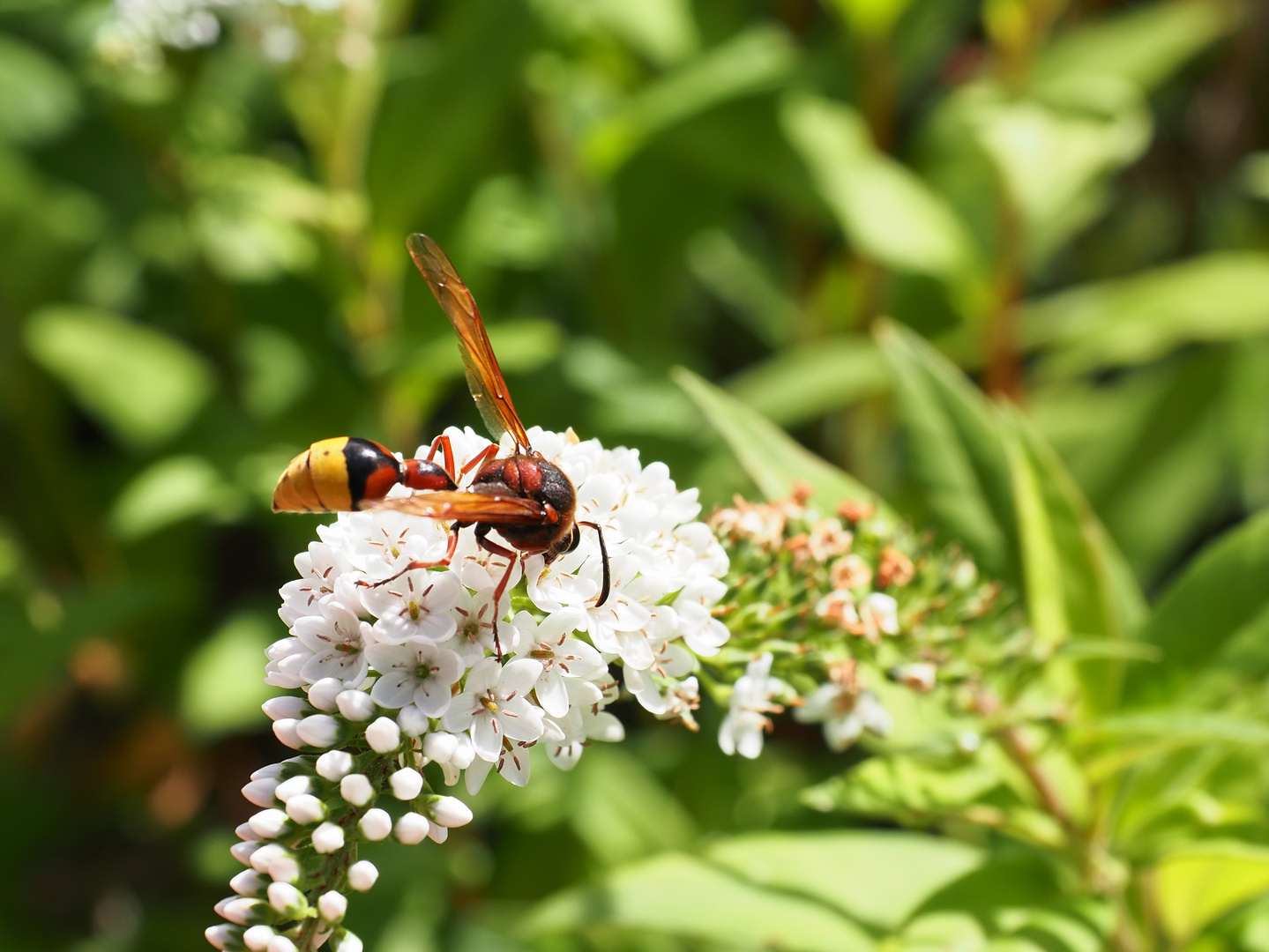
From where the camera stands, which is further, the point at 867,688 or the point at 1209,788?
the point at 1209,788

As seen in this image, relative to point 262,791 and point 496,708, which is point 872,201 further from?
point 262,791

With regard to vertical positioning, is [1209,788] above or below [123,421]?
below

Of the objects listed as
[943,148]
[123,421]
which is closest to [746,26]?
[943,148]

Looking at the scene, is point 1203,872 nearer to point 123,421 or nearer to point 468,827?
point 468,827

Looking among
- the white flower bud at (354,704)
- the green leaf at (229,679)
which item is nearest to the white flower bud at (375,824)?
the white flower bud at (354,704)

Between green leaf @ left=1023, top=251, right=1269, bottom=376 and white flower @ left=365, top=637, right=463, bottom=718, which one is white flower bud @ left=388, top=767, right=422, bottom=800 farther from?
green leaf @ left=1023, top=251, right=1269, bottom=376

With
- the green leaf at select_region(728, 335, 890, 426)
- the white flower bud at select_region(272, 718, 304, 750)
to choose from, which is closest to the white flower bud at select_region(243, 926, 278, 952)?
→ the white flower bud at select_region(272, 718, 304, 750)

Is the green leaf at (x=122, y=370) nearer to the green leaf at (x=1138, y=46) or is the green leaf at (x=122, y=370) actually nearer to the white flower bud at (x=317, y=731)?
the white flower bud at (x=317, y=731)
